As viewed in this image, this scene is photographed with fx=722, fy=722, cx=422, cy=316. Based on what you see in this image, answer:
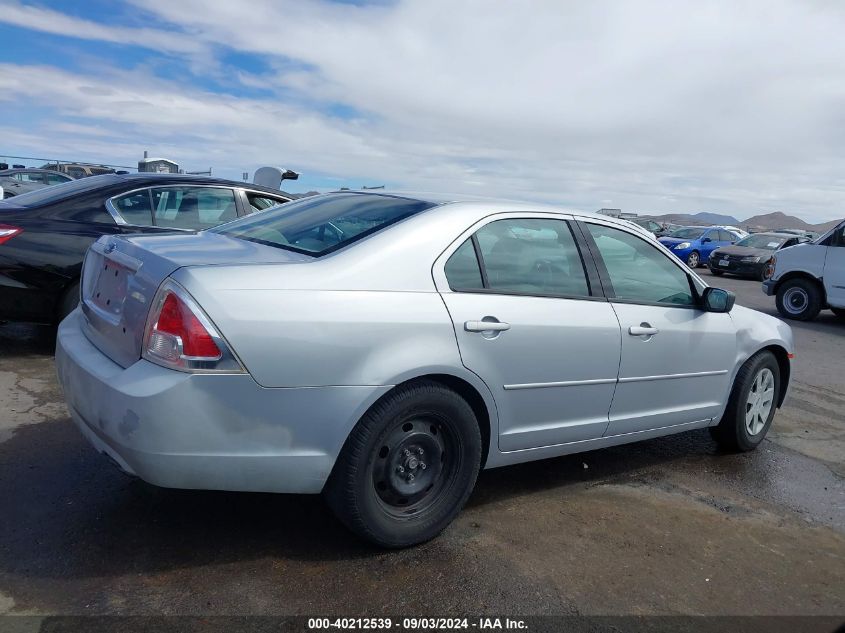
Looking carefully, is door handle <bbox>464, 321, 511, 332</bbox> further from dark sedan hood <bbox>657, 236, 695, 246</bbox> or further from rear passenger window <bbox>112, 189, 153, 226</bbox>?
dark sedan hood <bbox>657, 236, 695, 246</bbox>

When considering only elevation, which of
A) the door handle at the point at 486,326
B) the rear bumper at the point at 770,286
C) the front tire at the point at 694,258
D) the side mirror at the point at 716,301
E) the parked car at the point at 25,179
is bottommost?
the front tire at the point at 694,258

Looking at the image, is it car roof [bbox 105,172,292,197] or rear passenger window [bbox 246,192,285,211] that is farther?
rear passenger window [bbox 246,192,285,211]

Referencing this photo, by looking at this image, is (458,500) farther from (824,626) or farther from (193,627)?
(824,626)

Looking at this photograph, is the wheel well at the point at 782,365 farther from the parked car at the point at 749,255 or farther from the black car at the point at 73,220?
the parked car at the point at 749,255

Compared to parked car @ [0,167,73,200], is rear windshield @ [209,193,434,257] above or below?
above

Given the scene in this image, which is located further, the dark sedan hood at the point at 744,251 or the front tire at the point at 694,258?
the front tire at the point at 694,258

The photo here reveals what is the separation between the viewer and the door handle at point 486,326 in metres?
3.26

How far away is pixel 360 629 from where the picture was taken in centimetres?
265

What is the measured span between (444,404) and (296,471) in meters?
0.71

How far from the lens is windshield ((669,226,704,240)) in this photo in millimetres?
26164

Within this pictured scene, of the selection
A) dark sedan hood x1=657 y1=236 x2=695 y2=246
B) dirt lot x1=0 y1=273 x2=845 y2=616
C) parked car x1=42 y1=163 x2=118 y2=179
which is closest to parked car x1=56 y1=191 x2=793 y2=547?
dirt lot x1=0 y1=273 x2=845 y2=616

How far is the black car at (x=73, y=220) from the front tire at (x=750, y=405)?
15.2 ft

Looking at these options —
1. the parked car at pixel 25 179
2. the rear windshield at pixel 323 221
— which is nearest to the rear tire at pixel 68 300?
the rear windshield at pixel 323 221

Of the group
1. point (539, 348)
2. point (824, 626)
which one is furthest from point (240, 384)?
point (824, 626)
